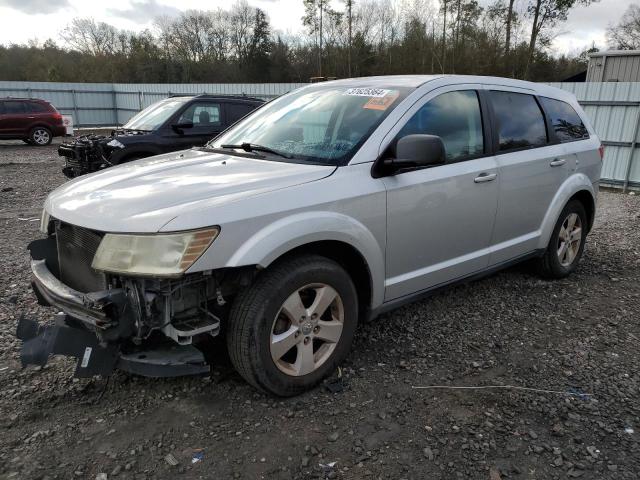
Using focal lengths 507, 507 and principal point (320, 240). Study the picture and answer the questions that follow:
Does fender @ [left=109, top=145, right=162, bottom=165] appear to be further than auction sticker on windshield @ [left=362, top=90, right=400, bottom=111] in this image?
Yes

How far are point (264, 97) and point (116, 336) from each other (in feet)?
57.7

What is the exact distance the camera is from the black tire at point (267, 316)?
2613mm

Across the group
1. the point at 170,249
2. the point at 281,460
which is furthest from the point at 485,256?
the point at 170,249

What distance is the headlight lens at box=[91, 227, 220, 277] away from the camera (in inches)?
91.3

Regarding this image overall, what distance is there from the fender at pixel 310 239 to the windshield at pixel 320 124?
1.39ft

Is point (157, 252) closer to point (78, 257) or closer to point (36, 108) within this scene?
point (78, 257)

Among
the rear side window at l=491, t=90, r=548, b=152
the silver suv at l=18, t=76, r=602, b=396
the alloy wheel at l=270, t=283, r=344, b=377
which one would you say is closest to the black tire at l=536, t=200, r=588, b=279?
the silver suv at l=18, t=76, r=602, b=396

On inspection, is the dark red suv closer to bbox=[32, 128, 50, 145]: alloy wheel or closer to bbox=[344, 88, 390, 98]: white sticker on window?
bbox=[32, 128, 50, 145]: alloy wheel

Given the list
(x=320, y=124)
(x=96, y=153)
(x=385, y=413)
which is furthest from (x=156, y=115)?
(x=385, y=413)

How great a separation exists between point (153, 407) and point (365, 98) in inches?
92.8

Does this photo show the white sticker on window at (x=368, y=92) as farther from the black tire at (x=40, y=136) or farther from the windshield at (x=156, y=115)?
the black tire at (x=40, y=136)

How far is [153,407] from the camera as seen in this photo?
2838mm

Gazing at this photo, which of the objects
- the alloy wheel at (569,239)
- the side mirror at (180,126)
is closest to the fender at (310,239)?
the alloy wheel at (569,239)

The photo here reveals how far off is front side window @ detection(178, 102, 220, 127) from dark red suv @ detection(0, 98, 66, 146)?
38.0 feet
